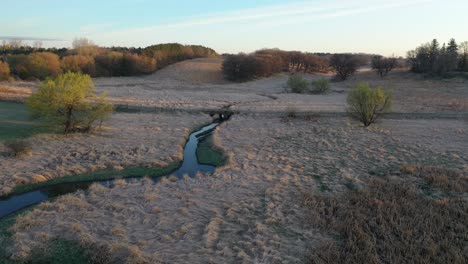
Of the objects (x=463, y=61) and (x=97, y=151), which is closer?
(x=97, y=151)

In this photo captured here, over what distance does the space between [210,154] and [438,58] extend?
196 ft

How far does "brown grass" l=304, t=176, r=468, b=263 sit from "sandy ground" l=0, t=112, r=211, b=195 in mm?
9309

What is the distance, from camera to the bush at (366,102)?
26438 mm

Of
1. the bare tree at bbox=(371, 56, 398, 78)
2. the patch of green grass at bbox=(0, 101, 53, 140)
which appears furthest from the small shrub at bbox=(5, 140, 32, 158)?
the bare tree at bbox=(371, 56, 398, 78)

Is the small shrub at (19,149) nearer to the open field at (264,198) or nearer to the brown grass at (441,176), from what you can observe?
the open field at (264,198)

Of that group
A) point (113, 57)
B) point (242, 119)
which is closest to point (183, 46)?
point (113, 57)

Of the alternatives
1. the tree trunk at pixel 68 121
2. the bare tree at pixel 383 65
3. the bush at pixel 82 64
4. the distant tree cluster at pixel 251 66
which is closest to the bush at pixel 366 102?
the tree trunk at pixel 68 121

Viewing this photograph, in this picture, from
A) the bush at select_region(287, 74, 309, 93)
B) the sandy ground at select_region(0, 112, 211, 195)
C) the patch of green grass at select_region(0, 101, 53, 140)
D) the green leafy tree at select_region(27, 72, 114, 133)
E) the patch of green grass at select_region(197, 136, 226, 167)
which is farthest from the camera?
the bush at select_region(287, 74, 309, 93)

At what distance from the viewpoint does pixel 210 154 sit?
20.4m

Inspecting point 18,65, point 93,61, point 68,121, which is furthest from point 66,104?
point 93,61

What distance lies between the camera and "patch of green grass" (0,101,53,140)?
22297mm

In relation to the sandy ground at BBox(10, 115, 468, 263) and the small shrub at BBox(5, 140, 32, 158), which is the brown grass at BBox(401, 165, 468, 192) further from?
the small shrub at BBox(5, 140, 32, 158)

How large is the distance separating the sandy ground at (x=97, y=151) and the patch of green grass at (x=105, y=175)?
32 cm

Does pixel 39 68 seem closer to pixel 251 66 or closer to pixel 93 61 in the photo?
pixel 93 61
